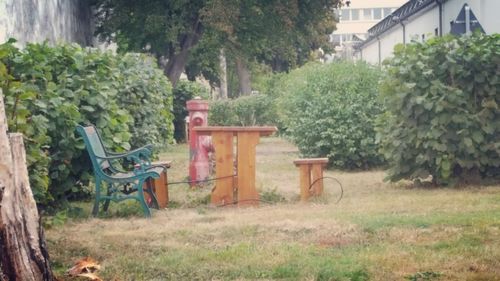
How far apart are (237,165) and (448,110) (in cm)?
288

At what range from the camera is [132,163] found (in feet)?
35.2

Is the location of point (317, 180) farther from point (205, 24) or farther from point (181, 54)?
point (181, 54)

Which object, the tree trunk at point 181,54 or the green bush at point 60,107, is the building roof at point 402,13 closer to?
the tree trunk at point 181,54

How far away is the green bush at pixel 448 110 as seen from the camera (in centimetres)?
1036

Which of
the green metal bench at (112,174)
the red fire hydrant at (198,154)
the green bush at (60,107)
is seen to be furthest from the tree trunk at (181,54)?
the green metal bench at (112,174)

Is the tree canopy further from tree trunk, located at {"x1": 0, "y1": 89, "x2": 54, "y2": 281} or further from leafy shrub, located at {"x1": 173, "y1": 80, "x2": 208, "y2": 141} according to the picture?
tree trunk, located at {"x1": 0, "y1": 89, "x2": 54, "y2": 281}

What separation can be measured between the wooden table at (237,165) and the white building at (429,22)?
3.06 m

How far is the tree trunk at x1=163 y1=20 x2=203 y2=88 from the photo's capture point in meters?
25.5

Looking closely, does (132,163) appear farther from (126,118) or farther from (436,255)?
(436,255)

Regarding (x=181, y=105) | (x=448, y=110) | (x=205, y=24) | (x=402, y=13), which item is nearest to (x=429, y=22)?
(x=402, y=13)

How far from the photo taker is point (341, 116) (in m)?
14.7

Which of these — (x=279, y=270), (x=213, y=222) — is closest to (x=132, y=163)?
(x=213, y=222)

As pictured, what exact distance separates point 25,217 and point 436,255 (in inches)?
117

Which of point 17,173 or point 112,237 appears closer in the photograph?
point 17,173
